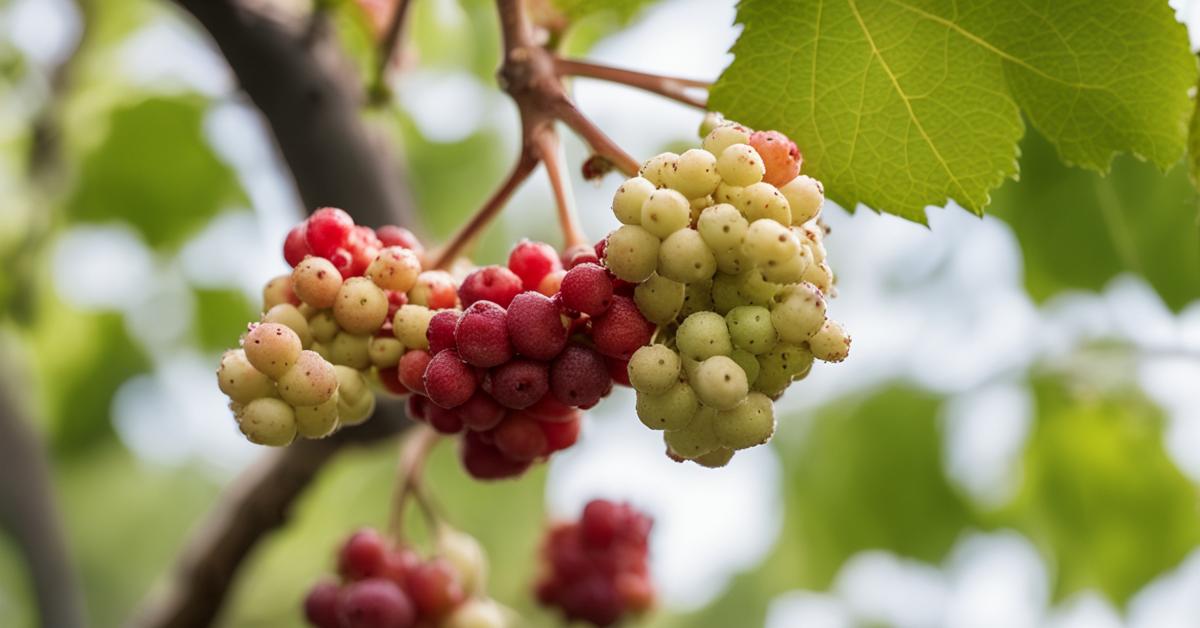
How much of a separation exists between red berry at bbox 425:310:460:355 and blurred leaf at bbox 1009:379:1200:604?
1734mm

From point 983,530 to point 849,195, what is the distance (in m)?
1.74

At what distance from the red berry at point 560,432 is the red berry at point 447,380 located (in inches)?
5.6

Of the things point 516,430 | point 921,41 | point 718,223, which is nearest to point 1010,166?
point 921,41

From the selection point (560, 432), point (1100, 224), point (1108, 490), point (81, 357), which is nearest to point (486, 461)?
point (560, 432)

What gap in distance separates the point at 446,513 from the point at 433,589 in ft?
4.53

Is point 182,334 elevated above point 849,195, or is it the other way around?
point 849,195

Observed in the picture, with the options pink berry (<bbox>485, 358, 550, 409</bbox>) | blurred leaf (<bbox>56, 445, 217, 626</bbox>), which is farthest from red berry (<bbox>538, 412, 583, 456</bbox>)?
blurred leaf (<bbox>56, 445, 217, 626</bbox>)

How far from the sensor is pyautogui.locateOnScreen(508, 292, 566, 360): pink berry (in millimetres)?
893

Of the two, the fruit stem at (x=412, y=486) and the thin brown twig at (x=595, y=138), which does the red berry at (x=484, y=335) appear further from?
the fruit stem at (x=412, y=486)

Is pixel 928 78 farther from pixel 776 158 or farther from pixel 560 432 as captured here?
pixel 560 432

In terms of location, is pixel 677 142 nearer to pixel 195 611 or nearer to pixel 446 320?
pixel 195 611

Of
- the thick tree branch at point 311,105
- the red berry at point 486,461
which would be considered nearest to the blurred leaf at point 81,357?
the thick tree branch at point 311,105

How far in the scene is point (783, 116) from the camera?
101 cm

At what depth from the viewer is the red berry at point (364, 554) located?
1509 mm
